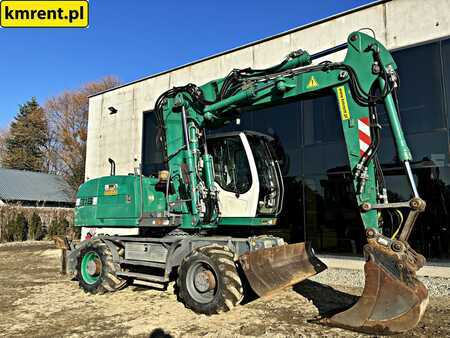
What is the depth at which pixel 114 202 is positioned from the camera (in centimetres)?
795

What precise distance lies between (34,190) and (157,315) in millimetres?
28662

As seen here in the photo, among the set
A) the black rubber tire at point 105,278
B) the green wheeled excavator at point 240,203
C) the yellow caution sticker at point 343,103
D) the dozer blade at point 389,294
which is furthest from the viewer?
the black rubber tire at point 105,278

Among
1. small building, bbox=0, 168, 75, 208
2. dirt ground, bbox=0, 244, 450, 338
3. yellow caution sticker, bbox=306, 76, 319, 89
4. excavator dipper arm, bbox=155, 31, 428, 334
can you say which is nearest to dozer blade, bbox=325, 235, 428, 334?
excavator dipper arm, bbox=155, 31, 428, 334

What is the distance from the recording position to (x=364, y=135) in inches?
211

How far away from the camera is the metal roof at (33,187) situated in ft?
95.8

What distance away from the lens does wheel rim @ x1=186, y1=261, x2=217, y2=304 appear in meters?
5.83

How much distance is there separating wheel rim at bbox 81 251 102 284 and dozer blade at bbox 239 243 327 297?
344cm

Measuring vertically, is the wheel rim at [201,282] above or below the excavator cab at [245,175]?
below

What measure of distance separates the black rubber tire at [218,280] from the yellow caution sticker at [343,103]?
8.74 feet

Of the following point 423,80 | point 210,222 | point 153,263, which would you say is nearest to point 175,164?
point 210,222

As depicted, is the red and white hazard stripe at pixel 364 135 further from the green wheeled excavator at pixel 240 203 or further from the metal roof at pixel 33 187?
the metal roof at pixel 33 187

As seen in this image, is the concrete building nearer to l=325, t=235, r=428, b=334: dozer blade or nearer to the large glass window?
the large glass window

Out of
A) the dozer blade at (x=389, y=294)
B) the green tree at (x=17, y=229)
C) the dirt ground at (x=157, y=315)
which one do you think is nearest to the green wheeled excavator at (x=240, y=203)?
the dozer blade at (x=389, y=294)

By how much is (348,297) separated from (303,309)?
1332 millimetres
